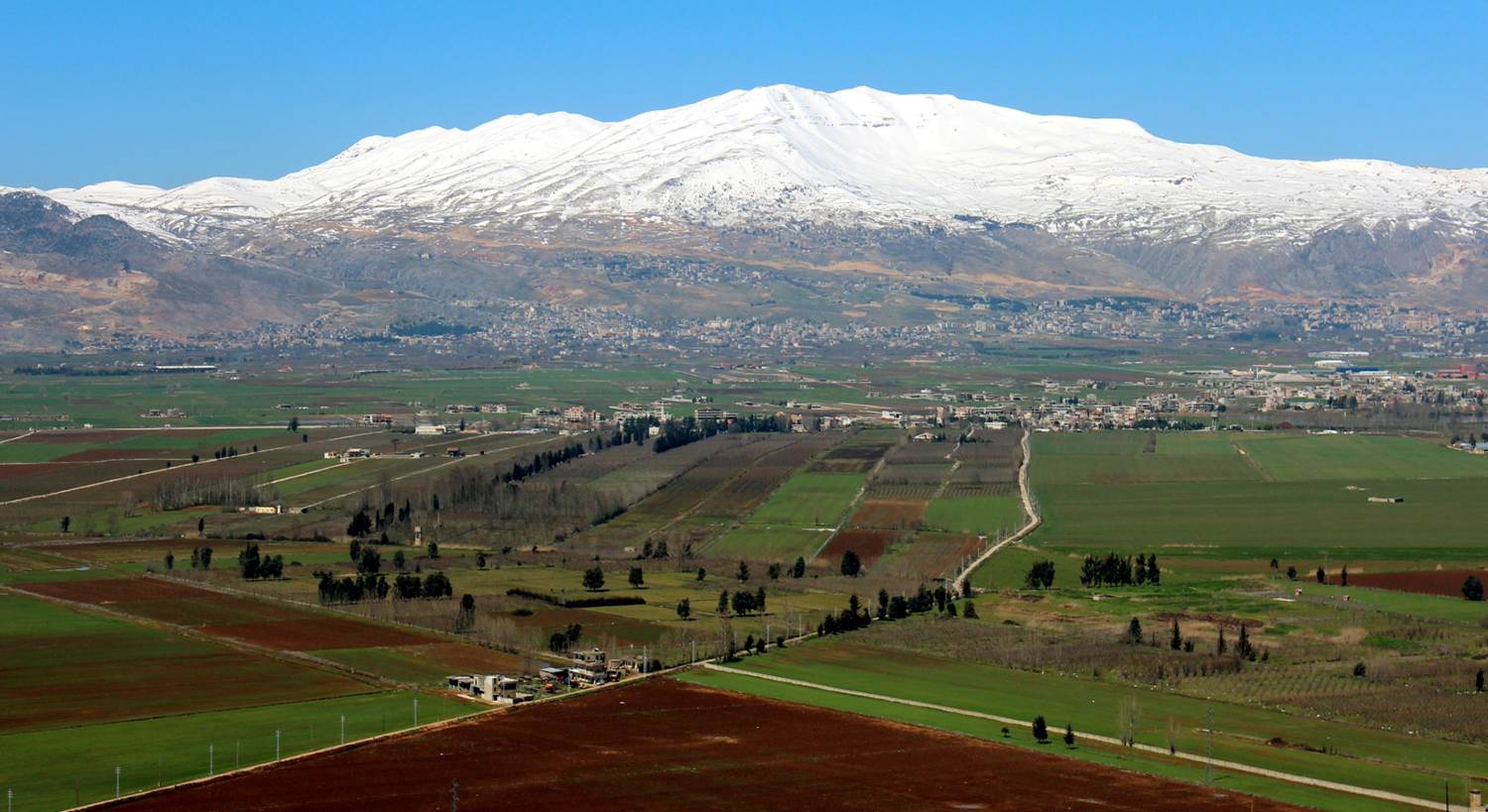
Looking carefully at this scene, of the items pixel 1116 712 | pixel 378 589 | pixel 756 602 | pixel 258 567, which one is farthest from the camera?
pixel 258 567

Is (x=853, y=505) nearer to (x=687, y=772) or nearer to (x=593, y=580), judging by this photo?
(x=593, y=580)

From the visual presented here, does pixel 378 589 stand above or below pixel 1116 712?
above

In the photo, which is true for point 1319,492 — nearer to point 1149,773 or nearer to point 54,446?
point 1149,773

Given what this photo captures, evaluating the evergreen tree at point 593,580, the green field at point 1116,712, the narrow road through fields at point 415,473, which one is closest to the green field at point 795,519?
the evergreen tree at point 593,580

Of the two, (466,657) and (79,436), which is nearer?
(466,657)

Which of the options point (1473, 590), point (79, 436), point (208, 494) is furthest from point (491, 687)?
point (79, 436)

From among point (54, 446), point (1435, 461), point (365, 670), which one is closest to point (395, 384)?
point (54, 446)

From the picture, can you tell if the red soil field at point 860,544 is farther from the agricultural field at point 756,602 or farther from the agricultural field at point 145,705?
the agricultural field at point 145,705
